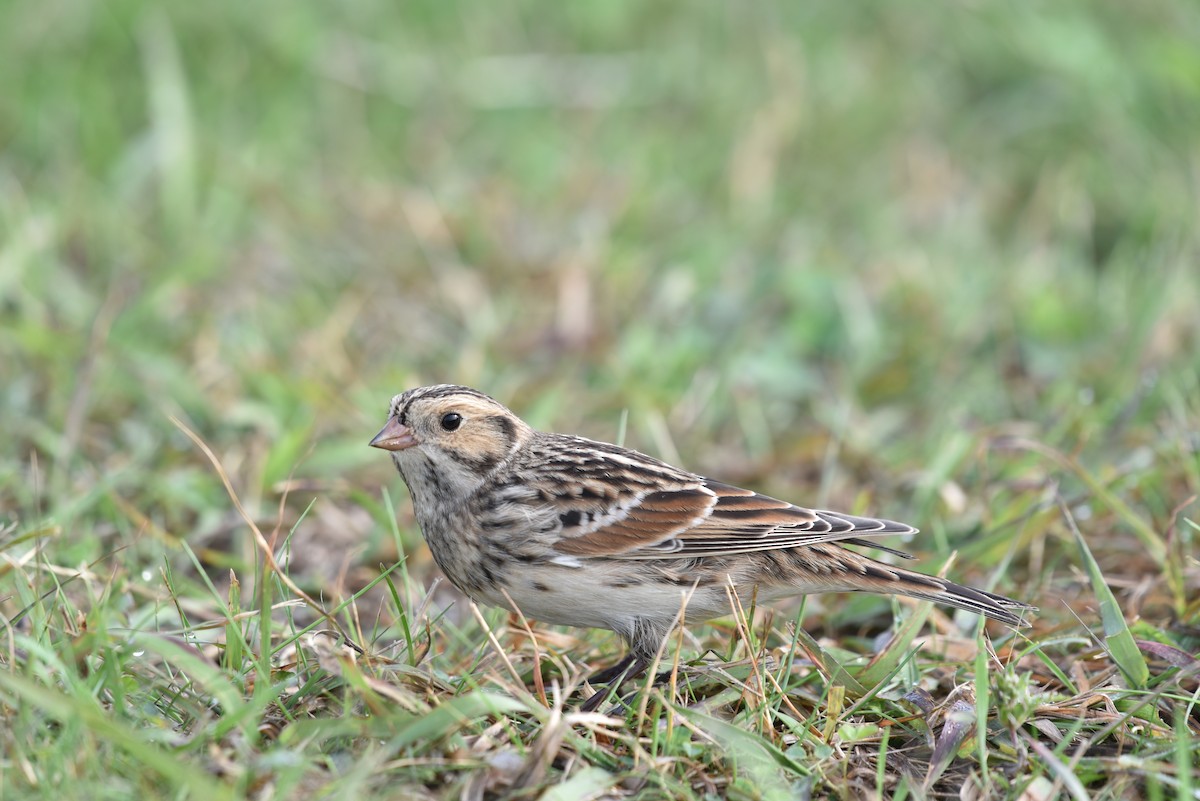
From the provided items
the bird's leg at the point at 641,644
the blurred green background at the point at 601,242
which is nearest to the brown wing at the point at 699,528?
the bird's leg at the point at 641,644

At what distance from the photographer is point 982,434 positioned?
6309 millimetres

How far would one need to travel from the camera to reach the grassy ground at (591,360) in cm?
399

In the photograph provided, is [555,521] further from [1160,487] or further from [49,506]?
[1160,487]

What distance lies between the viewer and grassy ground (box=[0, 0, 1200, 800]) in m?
3.99

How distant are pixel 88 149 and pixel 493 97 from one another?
2.93 metres

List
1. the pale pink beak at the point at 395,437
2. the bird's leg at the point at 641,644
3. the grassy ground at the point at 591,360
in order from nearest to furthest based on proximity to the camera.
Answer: the grassy ground at the point at 591,360, the bird's leg at the point at 641,644, the pale pink beak at the point at 395,437

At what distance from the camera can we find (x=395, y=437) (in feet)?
16.5

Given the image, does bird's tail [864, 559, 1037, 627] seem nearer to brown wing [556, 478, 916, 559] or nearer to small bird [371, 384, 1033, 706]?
small bird [371, 384, 1033, 706]

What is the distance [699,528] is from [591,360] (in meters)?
3.02

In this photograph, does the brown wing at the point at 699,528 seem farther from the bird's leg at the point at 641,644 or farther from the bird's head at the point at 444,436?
the bird's head at the point at 444,436

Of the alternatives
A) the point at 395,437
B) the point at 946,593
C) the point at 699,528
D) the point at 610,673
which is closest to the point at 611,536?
the point at 699,528

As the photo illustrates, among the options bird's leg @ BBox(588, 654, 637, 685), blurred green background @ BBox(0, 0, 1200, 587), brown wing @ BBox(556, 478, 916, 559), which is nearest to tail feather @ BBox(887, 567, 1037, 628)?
brown wing @ BBox(556, 478, 916, 559)

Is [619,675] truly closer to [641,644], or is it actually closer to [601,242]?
[641,644]

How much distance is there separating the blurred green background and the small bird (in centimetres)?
104
